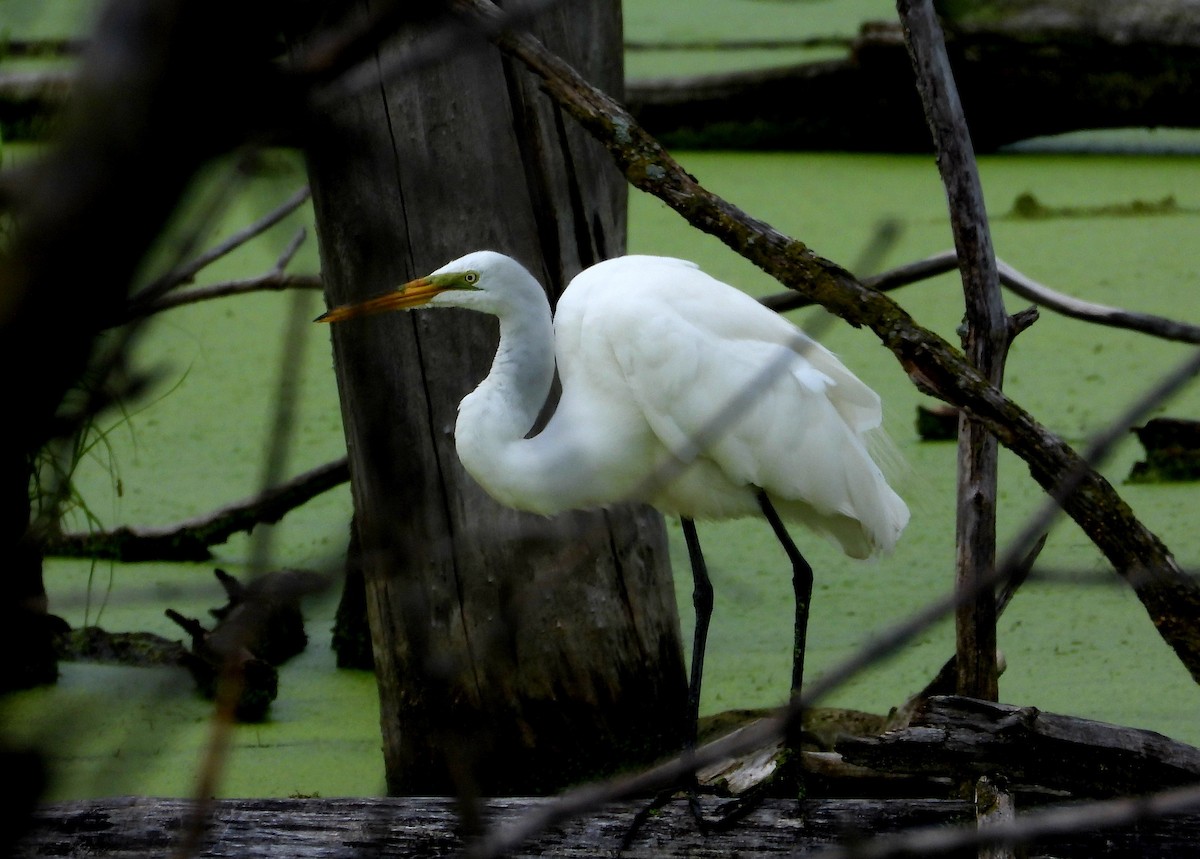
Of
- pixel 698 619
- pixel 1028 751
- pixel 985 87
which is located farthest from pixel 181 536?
pixel 985 87

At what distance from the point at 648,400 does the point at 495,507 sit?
1.04 ft

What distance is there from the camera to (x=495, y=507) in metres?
1.89

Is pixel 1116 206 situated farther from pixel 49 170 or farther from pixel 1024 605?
pixel 49 170

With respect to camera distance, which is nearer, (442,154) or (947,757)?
(947,757)

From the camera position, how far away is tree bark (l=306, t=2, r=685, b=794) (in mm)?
1729

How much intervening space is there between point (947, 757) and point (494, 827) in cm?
44

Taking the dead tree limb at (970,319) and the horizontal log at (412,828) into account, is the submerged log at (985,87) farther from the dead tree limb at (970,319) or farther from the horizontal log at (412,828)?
the horizontal log at (412,828)

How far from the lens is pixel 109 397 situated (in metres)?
0.45

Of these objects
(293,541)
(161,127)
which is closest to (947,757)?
(161,127)

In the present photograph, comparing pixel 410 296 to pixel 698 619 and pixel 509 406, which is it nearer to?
pixel 509 406

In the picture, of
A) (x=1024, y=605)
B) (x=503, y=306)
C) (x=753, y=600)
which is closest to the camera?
(x=503, y=306)

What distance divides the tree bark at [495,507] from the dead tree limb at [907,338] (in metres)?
0.20

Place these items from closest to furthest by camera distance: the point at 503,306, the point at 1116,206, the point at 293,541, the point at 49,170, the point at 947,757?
1. the point at 49,170
2. the point at 947,757
3. the point at 503,306
4. the point at 293,541
5. the point at 1116,206

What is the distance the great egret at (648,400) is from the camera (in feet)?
5.32
